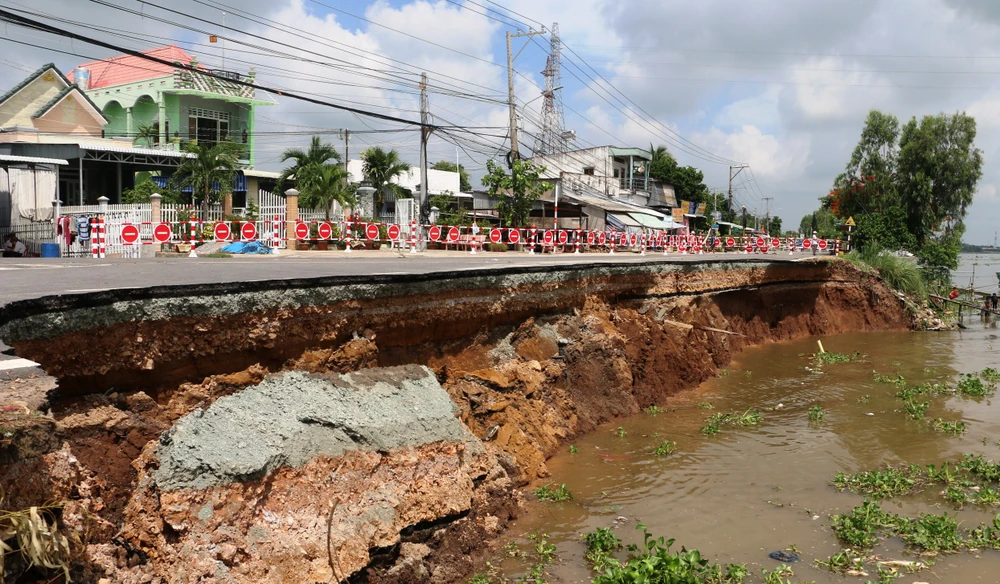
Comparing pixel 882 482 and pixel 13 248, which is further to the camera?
pixel 13 248

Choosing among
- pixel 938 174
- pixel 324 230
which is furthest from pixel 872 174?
pixel 324 230

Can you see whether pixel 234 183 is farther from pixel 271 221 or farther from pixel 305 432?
pixel 305 432

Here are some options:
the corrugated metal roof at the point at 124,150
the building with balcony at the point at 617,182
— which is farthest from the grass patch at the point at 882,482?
the building with balcony at the point at 617,182

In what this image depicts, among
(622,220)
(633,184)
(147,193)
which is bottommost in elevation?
(622,220)

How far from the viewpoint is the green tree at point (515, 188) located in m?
30.8

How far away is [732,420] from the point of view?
37.3 feet

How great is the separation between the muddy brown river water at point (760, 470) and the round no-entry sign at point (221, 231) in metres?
13.9

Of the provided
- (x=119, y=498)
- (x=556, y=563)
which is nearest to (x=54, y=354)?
(x=119, y=498)

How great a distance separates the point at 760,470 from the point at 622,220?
33351 millimetres

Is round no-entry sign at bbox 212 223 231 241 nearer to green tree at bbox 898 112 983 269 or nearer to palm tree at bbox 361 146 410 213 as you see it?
palm tree at bbox 361 146 410 213

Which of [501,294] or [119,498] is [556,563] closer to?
[119,498]

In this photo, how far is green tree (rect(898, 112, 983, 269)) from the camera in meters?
39.9

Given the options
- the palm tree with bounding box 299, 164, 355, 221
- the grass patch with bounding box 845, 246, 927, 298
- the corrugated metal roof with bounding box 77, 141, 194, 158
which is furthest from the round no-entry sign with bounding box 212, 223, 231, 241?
the grass patch with bounding box 845, 246, 927, 298

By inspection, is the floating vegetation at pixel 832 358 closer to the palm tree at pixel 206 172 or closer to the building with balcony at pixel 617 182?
the palm tree at pixel 206 172
